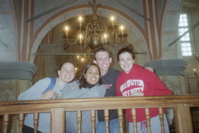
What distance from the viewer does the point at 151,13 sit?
602 centimetres

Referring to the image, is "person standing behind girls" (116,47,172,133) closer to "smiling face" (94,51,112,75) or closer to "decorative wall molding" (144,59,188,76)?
"smiling face" (94,51,112,75)

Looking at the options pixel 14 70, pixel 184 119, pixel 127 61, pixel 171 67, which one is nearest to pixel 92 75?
pixel 127 61

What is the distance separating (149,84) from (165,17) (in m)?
Answer: 4.22

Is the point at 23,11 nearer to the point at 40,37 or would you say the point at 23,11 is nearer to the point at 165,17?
the point at 40,37

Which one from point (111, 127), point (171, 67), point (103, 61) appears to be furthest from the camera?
point (171, 67)

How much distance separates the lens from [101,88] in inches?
76.8

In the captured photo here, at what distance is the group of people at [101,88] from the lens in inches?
76.0

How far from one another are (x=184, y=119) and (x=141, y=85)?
1.87 feet

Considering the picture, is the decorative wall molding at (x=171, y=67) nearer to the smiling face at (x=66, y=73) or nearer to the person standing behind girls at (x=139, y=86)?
the person standing behind girls at (x=139, y=86)

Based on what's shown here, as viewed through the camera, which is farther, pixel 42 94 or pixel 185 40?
pixel 185 40

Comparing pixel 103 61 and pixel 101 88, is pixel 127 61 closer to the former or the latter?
pixel 103 61

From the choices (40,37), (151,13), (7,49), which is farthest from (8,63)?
(151,13)

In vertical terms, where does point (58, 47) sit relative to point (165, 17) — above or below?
above

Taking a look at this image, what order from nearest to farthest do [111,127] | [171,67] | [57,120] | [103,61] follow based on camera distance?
[57,120] < [111,127] < [103,61] < [171,67]
